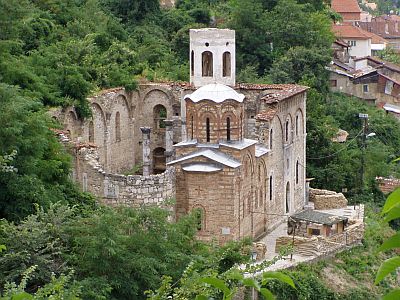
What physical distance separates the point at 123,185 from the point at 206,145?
236 centimetres

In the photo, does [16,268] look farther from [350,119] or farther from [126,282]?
[350,119]

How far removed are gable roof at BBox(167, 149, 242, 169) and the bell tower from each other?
508 centimetres

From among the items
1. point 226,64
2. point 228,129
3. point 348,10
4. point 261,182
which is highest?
point 226,64

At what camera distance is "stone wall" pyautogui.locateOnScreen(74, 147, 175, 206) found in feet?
77.9

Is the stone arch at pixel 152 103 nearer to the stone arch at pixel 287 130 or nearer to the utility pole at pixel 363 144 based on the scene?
the stone arch at pixel 287 130

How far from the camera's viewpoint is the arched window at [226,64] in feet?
95.7

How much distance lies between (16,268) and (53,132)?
7233 mm

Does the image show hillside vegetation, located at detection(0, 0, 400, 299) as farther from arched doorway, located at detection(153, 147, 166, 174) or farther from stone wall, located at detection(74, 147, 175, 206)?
arched doorway, located at detection(153, 147, 166, 174)

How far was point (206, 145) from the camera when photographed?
80.9 feet

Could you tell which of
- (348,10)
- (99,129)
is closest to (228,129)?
(99,129)

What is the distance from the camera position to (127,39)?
133ft

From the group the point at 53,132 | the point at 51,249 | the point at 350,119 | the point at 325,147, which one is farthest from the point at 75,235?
the point at 350,119

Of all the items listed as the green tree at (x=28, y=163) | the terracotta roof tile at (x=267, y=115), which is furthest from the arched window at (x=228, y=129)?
the green tree at (x=28, y=163)

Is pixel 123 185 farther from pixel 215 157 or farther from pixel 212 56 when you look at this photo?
pixel 212 56
